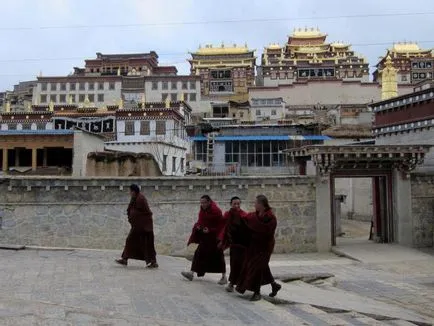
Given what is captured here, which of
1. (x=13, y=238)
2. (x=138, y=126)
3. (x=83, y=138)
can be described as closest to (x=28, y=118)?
(x=138, y=126)

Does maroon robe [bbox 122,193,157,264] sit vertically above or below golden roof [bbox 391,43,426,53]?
below

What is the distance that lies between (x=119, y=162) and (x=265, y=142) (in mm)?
13374

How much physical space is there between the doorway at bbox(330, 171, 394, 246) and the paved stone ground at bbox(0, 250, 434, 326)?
302 inches

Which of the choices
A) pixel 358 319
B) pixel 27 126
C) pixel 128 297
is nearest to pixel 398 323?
pixel 358 319

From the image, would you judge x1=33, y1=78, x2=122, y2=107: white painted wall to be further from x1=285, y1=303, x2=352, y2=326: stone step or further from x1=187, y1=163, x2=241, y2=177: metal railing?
x1=285, y1=303, x2=352, y2=326: stone step

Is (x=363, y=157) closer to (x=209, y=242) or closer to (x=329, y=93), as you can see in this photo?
(x=209, y=242)

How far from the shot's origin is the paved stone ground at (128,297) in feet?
18.1

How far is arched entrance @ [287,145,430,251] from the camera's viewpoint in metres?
17.7

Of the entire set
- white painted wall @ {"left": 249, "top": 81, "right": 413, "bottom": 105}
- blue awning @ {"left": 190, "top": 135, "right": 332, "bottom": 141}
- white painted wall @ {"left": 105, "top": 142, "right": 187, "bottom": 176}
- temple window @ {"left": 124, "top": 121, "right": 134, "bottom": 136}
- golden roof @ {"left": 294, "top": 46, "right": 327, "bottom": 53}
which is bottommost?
white painted wall @ {"left": 105, "top": 142, "right": 187, "bottom": 176}

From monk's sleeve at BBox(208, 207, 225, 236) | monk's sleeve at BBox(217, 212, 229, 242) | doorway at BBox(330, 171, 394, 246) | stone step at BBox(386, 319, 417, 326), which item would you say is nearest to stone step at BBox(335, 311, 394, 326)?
stone step at BBox(386, 319, 417, 326)

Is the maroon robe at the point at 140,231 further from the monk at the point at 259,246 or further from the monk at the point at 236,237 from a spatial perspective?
the monk at the point at 259,246

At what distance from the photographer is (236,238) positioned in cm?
740

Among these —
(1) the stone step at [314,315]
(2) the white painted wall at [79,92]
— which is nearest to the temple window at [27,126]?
(2) the white painted wall at [79,92]

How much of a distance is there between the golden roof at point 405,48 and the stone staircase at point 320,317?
70656 millimetres
